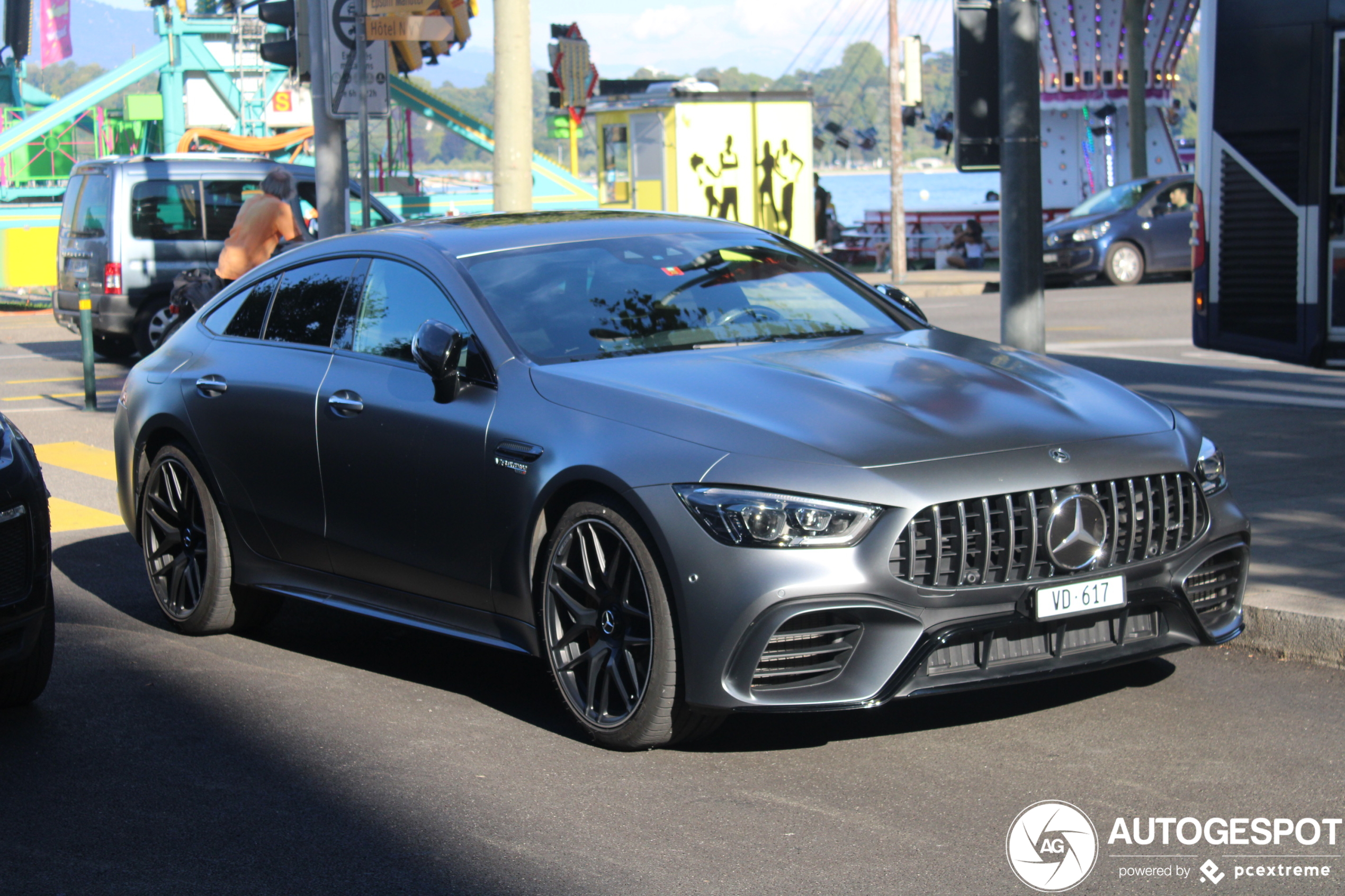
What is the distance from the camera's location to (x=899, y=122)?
30.5 m

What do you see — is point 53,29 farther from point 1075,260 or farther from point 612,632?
point 612,632

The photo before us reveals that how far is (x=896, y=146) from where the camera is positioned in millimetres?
30375

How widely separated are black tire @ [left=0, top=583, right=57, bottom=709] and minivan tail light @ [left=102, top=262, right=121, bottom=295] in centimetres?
1215

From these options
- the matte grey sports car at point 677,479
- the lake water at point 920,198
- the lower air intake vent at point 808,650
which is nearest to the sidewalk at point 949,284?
the lake water at point 920,198

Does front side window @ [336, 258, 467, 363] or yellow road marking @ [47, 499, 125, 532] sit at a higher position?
front side window @ [336, 258, 467, 363]

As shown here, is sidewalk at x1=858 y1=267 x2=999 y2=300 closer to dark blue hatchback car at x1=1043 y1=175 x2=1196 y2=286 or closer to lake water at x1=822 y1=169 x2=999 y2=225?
dark blue hatchback car at x1=1043 y1=175 x2=1196 y2=286

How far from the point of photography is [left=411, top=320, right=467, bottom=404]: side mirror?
4.97 metres

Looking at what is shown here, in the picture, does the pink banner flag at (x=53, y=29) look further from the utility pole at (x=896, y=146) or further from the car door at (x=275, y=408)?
the car door at (x=275, y=408)

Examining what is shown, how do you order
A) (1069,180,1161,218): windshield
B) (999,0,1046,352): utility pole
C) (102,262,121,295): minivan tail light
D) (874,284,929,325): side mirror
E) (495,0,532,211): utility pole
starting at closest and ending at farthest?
(874,284,929,325): side mirror → (999,0,1046,352): utility pole → (495,0,532,211): utility pole → (102,262,121,295): minivan tail light → (1069,180,1161,218): windshield

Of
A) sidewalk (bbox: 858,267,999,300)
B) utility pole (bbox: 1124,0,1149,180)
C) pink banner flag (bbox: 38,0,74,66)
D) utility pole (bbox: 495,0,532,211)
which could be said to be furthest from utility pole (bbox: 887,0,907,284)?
pink banner flag (bbox: 38,0,74,66)

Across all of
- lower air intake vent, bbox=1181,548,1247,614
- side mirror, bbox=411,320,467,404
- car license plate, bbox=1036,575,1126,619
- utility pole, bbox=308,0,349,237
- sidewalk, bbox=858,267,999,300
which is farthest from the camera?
sidewalk, bbox=858,267,999,300

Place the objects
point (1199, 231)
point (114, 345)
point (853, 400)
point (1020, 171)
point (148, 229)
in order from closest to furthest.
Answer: point (853, 400)
point (1020, 171)
point (1199, 231)
point (148, 229)
point (114, 345)

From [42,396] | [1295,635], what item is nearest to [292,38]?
[42,396]

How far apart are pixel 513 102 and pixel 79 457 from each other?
154 inches
